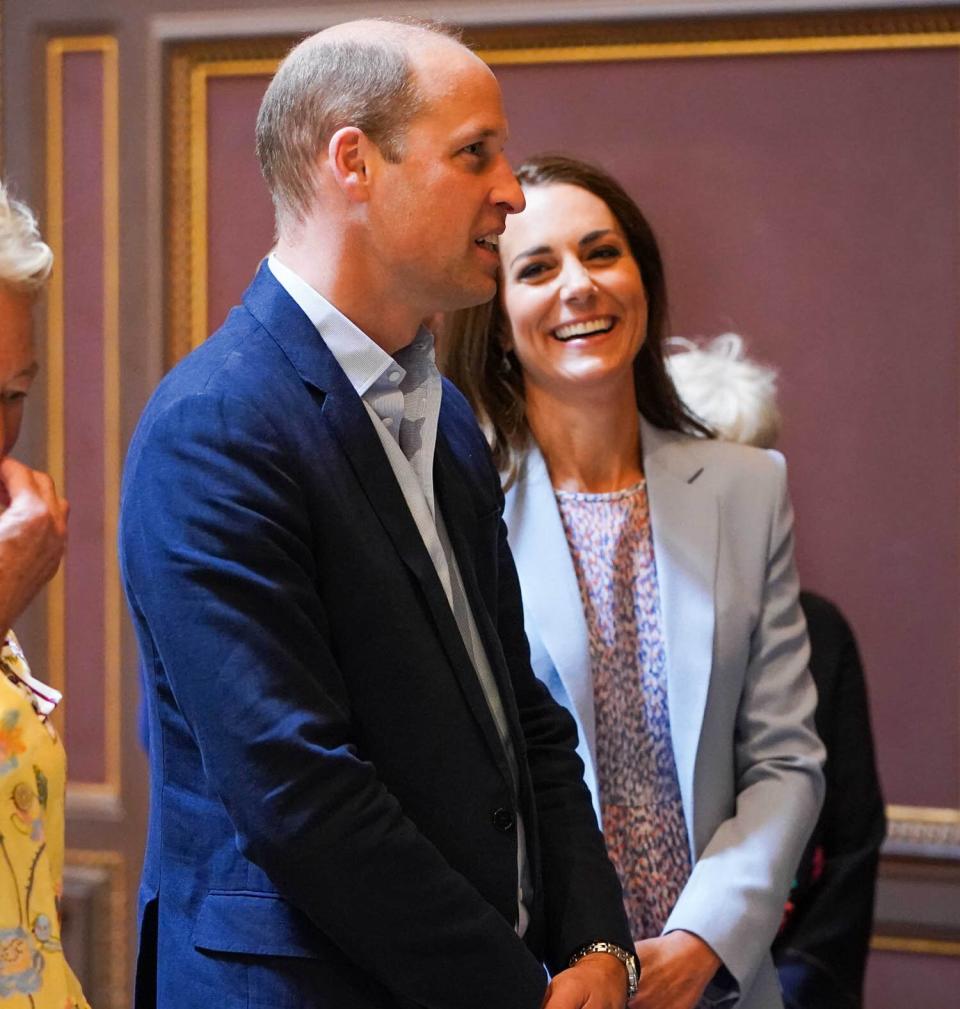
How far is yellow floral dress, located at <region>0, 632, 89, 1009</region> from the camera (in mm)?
1345

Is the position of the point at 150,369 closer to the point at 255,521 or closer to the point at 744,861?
the point at 744,861

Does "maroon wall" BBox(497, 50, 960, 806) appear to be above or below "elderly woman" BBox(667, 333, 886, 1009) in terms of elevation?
above

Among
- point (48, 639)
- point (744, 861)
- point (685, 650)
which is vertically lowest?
point (48, 639)

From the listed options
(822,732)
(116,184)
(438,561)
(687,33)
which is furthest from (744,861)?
(116,184)

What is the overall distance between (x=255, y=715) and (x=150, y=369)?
228 centimetres

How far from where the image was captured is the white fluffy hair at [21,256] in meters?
1.54

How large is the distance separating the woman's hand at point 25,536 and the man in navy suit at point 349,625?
156mm

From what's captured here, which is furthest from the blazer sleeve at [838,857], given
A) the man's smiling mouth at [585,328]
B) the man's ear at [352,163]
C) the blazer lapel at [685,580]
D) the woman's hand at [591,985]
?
the man's ear at [352,163]

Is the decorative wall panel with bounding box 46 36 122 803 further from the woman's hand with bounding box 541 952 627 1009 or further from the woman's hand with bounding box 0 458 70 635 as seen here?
the woman's hand with bounding box 541 952 627 1009

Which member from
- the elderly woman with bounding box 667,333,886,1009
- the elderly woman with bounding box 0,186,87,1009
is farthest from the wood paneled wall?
the elderly woman with bounding box 0,186,87,1009

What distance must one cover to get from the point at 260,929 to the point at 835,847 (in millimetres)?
1264

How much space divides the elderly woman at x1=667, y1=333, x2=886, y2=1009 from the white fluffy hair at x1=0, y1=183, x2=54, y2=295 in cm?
123

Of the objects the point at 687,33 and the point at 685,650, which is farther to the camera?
the point at 687,33

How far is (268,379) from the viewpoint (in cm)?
140
